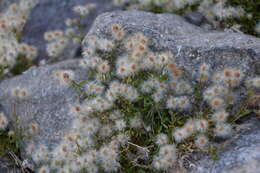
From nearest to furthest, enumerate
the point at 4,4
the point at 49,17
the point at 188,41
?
the point at 188,41 → the point at 49,17 → the point at 4,4

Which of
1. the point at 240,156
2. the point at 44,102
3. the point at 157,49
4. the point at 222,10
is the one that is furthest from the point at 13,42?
the point at 240,156

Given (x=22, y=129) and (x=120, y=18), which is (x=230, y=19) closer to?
(x=120, y=18)

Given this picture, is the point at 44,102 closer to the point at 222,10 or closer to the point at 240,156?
the point at 240,156

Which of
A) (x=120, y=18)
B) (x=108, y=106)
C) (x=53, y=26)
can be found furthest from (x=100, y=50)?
(x=53, y=26)

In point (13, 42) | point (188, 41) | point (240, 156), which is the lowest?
point (240, 156)

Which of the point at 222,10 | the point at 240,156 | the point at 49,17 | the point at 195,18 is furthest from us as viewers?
the point at 49,17

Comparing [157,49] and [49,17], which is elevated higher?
[157,49]

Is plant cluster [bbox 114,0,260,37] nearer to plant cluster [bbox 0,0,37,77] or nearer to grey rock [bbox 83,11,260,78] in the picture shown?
grey rock [bbox 83,11,260,78]
